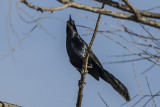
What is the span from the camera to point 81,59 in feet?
18.2

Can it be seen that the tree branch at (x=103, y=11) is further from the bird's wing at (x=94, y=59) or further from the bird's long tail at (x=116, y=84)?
the bird's wing at (x=94, y=59)

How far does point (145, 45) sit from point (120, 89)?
2.29 metres

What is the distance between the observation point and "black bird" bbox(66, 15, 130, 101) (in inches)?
202

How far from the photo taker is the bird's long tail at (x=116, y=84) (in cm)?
483

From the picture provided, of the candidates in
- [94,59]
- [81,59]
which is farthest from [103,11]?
[81,59]

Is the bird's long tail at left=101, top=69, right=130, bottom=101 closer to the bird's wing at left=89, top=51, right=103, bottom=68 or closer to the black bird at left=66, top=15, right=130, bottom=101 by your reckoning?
the black bird at left=66, top=15, right=130, bottom=101

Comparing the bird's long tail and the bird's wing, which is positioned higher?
the bird's wing

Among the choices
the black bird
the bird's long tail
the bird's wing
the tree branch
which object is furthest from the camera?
the bird's wing

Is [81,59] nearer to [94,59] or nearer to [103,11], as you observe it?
[94,59]

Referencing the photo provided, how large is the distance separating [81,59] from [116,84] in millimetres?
772

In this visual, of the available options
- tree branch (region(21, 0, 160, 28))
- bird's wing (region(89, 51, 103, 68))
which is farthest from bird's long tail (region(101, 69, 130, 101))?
tree branch (region(21, 0, 160, 28))

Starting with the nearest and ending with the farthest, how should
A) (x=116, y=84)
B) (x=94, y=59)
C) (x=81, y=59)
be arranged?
1. (x=116, y=84)
2. (x=94, y=59)
3. (x=81, y=59)

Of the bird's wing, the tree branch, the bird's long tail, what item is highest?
the bird's wing

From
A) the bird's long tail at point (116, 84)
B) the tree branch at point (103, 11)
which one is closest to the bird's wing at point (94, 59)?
the bird's long tail at point (116, 84)
